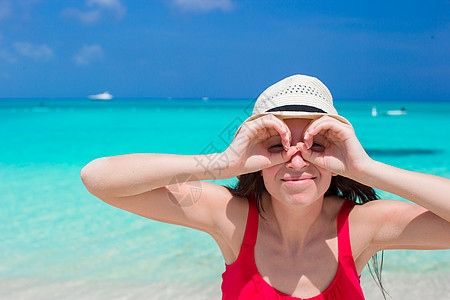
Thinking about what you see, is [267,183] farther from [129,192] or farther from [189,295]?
[189,295]

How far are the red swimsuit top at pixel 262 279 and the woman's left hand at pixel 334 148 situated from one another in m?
0.44

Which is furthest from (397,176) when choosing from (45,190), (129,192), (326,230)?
(45,190)

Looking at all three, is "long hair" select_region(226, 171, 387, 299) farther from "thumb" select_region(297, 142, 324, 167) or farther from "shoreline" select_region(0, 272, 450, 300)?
"shoreline" select_region(0, 272, 450, 300)

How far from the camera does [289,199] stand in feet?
6.40

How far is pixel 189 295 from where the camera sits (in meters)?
4.27

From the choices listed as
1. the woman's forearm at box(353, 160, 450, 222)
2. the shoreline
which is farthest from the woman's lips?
the shoreline

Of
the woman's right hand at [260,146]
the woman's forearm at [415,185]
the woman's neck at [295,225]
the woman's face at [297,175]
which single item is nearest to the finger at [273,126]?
the woman's right hand at [260,146]

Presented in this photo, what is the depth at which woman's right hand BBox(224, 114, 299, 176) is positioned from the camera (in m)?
1.84

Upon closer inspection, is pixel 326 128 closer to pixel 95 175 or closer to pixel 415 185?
pixel 415 185

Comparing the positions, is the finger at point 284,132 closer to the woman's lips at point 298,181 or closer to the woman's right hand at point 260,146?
the woman's right hand at point 260,146

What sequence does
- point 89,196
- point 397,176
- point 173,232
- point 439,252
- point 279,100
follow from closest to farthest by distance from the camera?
point 397,176 → point 279,100 → point 439,252 → point 173,232 → point 89,196

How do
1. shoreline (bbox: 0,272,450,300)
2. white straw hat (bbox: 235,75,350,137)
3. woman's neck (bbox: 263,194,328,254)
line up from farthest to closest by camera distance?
shoreline (bbox: 0,272,450,300), woman's neck (bbox: 263,194,328,254), white straw hat (bbox: 235,75,350,137)

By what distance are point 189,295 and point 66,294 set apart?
50.6 inches

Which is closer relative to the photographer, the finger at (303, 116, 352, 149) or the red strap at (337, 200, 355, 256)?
the finger at (303, 116, 352, 149)
